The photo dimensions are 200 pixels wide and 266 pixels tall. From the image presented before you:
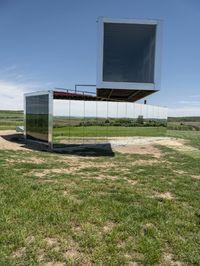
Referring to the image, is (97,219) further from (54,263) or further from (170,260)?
(170,260)

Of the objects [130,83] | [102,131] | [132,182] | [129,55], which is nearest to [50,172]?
[132,182]

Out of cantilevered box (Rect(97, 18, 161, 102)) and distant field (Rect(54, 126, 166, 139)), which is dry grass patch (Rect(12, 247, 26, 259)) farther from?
distant field (Rect(54, 126, 166, 139))

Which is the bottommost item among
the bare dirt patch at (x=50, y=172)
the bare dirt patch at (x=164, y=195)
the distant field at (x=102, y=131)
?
the bare dirt patch at (x=164, y=195)

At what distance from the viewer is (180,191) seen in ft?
20.7

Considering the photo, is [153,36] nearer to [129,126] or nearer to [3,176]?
[129,126]

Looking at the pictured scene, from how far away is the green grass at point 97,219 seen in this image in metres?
3.41

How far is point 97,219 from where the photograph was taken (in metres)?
4.45

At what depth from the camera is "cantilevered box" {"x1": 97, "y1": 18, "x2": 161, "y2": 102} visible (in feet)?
43.3

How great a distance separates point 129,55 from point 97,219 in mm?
14102

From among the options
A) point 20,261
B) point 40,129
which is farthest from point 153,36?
point 20,261

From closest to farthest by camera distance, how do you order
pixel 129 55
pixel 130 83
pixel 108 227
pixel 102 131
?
pixel 108 227 → pixel 130 83 → pixel 129 55 → pixel 102 131

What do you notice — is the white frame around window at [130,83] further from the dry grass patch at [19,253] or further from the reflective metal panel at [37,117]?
the dry grass patch at [19,253]

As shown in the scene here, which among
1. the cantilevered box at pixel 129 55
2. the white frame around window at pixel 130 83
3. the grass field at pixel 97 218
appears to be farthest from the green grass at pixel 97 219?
the cantilevered box at pixel 129 55

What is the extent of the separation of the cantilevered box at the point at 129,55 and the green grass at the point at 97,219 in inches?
272
